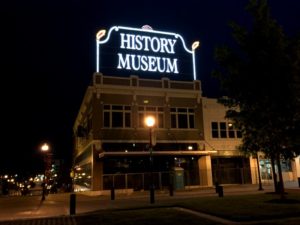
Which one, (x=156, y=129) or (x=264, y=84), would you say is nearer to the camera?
(x=264, y=84)

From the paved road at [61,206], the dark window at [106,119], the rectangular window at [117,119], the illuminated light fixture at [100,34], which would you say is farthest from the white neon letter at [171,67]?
the paved road at [61,206]

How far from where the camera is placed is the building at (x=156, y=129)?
1305 inches

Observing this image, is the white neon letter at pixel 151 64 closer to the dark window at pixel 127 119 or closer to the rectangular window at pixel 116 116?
the rectangular window at pixel 116 116

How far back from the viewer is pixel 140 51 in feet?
125

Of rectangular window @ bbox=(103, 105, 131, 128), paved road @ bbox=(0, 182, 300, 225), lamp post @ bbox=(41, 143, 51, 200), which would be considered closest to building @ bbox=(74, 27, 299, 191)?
rectangular window @ bbox=(103, 105, 131, 128)

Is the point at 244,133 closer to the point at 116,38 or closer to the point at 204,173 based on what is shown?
the point at 204,173

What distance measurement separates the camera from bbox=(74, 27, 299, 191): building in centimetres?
3316

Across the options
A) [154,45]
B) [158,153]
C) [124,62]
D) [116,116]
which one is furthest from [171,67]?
[158,153]

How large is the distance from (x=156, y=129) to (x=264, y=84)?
18.9 meters

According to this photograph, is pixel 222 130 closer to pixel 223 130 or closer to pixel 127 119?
pixel 223 130

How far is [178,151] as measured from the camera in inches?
1321

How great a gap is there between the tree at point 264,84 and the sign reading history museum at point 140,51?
19.3 meters

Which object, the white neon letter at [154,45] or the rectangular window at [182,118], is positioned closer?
the rectangular window at [182,118]

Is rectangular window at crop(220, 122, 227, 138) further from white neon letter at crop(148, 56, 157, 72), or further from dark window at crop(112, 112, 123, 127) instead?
dark window at crop(112, 112, 123, 127)
